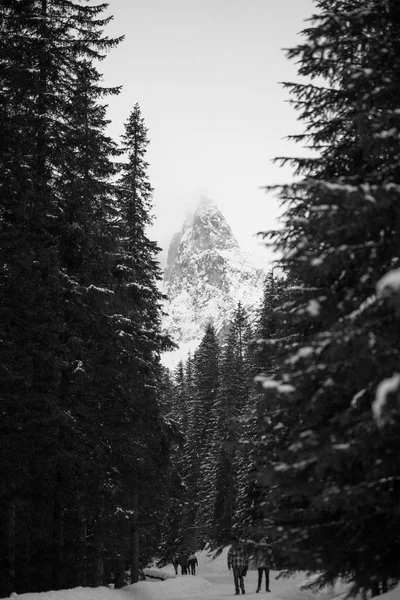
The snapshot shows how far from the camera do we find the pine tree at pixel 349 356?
182 inches

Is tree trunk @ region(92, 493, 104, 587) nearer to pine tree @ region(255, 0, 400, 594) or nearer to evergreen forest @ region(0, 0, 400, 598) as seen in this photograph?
evergreen forest @ region(0, 0, 400, 598)

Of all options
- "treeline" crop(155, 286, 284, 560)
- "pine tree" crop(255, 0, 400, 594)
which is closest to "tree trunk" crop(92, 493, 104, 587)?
"pine tree" crop(255, 0, 400, 594)

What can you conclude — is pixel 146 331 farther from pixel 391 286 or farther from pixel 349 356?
pixel 391 286

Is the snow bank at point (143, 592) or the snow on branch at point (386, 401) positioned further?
the snow bank at point (143, 592)

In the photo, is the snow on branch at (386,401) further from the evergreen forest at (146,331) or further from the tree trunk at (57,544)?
the tree trunk at (57,544)

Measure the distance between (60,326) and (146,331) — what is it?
609 centimetres

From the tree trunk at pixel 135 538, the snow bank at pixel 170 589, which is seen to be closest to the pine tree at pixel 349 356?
the snow bank at pixel 170 589

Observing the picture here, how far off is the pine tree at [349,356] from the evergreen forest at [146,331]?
0.03m

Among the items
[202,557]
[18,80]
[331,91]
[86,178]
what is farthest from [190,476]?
[331,91]

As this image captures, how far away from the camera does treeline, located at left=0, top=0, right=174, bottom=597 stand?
11.6 meters

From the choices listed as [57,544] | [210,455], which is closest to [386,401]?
[57,544]

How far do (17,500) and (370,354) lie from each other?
926cm

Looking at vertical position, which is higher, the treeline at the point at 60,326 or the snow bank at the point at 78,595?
the treeline at the point at 60,326

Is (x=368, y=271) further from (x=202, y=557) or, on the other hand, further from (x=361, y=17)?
(x=202, y=557)
